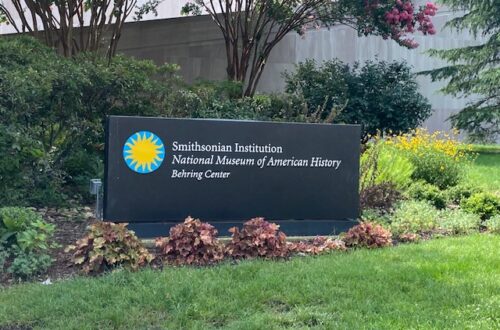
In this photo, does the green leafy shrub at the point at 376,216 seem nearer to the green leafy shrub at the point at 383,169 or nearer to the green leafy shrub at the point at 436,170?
the green leafy shrub at the point at 383,169

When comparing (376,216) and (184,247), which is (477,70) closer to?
(376,216)

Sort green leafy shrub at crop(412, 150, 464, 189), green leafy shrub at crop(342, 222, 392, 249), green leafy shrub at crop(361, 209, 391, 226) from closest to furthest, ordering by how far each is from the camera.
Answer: green leafy shrub at crop(342, 222, 392, 249), green leafy shrub at crop(361, 209, 391, 226), green leafy shrub at crop(412, 150, 464, 189)

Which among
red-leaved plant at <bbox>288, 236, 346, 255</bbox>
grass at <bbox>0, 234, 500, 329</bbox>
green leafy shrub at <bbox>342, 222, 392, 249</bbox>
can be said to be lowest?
grass at <bbox>0, 234, 500, 329</bbox>

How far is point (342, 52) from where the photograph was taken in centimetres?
2980

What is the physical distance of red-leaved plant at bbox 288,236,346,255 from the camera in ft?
25.7

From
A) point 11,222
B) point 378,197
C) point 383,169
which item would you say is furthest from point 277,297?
point 383,169

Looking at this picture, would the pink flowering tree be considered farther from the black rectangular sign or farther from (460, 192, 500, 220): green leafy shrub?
the black rectangular sign

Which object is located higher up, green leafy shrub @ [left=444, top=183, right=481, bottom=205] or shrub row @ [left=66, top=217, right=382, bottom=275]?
green leafy shrub @ [left=444, top=183, right=481, bottom=205]

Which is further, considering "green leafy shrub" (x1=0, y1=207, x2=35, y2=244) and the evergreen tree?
the evergreen tree

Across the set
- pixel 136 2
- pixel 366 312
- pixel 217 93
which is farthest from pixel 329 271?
pixel 136 2

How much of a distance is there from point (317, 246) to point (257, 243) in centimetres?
83

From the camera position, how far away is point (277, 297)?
614cm

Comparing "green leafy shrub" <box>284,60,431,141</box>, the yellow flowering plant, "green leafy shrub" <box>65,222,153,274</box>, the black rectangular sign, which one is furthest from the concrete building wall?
"green leafy shrub" <box>65,222,153,274</box>

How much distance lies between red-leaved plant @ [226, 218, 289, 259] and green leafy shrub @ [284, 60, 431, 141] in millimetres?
9262
